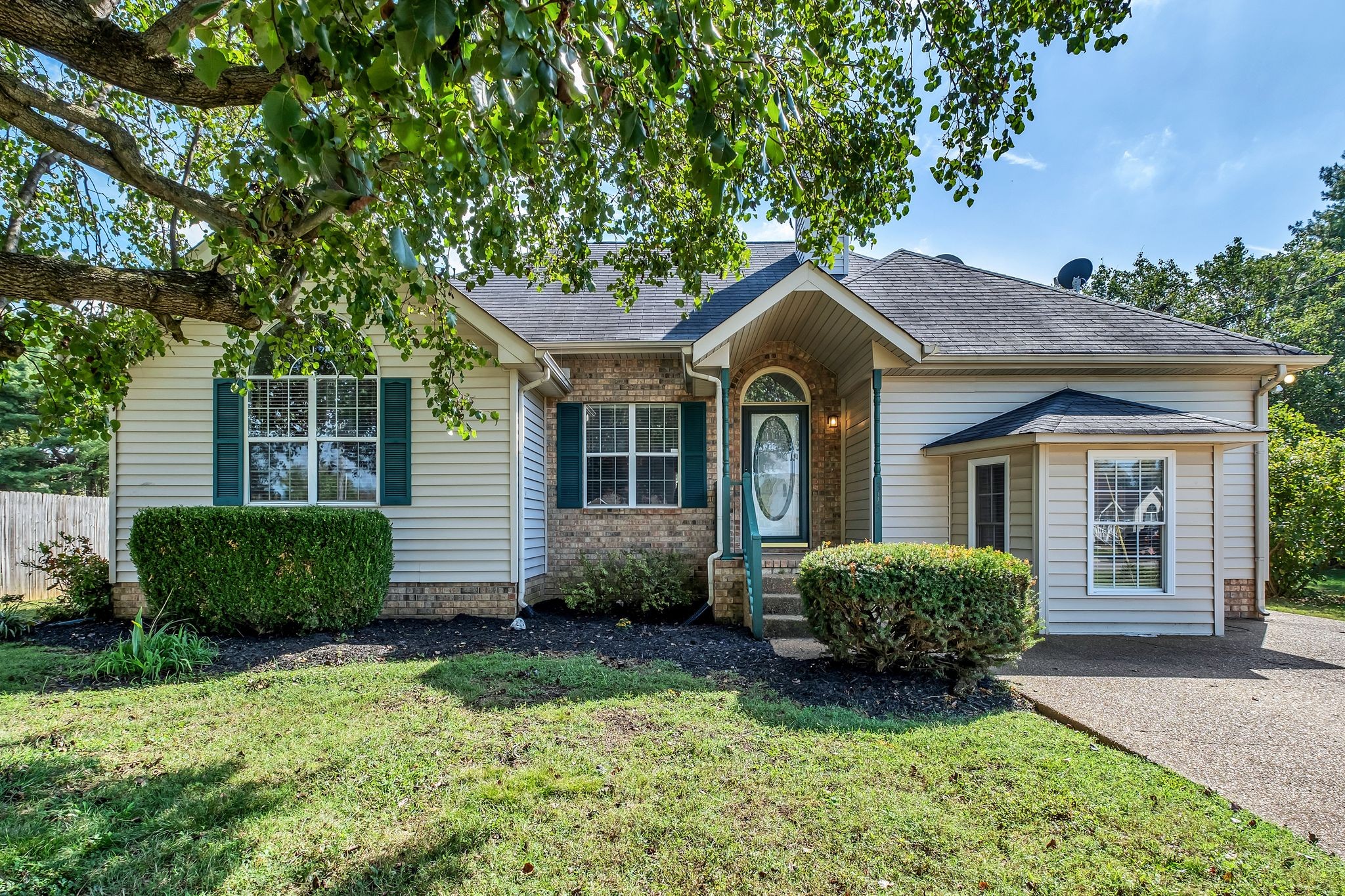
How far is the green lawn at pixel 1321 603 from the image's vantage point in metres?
9.52

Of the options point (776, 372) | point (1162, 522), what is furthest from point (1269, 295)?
point (776, 372)

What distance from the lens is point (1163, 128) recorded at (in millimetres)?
13992

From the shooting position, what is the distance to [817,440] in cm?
998

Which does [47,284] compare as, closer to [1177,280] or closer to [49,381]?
[49,381]

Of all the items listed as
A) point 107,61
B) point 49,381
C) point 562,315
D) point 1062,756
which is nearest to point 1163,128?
point 562,315

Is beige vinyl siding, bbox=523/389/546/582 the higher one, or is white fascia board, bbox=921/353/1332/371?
white fascia board, bbox=921/353/1332/371

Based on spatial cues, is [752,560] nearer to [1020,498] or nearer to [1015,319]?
[1020,498]

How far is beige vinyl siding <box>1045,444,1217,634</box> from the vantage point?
7.23 metres

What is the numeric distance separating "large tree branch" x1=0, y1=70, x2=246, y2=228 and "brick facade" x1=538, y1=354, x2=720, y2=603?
5.64 metres

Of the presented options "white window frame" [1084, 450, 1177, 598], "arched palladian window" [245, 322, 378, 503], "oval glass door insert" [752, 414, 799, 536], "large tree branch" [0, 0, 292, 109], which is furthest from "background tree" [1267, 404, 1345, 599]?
"large tree branch" [0, 0, 292, 109]

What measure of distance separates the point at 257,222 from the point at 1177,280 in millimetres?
30007

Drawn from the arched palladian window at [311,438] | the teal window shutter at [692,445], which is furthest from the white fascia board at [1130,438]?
the arched palladian window at [311,438]

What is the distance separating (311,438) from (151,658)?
3.13 metres

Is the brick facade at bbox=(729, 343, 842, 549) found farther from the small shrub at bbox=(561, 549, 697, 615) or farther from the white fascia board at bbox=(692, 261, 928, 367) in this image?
the small shrub at bbox=(561, 549, 697, 615)
